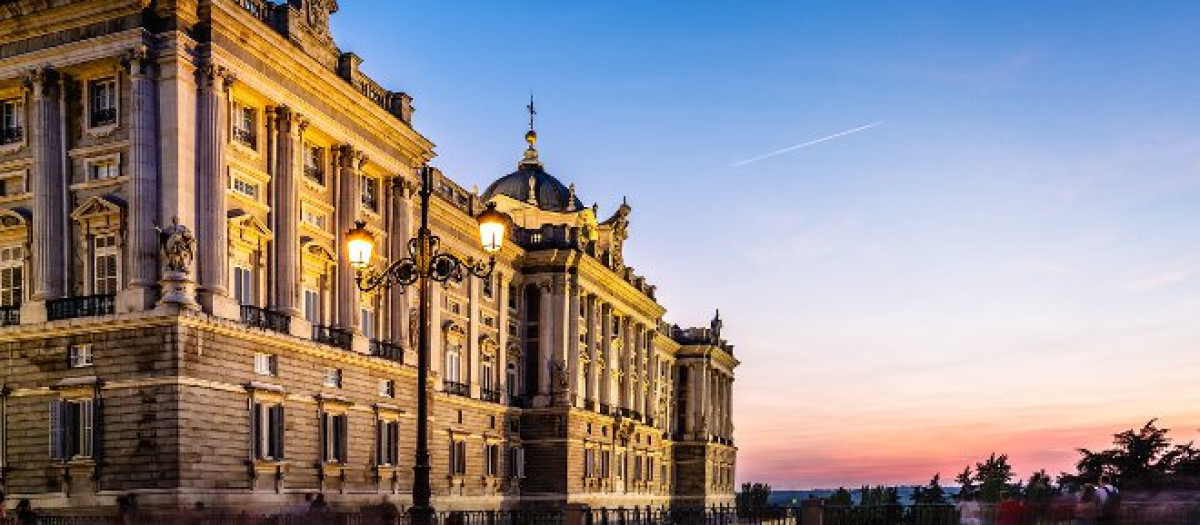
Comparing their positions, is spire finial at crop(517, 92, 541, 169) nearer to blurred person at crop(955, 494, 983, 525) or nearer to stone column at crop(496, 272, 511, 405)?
stone column at crop(496, 272, 511, 405)

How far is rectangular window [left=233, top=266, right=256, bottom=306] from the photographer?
37406 mm

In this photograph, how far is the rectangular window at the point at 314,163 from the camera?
138ft

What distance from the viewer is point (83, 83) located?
117 feet

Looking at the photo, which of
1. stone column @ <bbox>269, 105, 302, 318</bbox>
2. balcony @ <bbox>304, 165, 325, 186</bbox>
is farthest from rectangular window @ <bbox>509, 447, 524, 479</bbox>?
stone column @ <bbox>269, 105, 302, 318</bbox>

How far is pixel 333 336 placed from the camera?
42.2 metres

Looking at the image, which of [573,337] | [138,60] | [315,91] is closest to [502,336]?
[573,337]

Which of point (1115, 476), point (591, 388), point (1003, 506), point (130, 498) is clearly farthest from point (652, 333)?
point (1003, 506)

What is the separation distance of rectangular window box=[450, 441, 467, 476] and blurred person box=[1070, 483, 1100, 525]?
126 ft

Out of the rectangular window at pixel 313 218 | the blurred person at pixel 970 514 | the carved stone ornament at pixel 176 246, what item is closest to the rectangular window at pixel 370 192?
the rectangular window at pixel 313 218

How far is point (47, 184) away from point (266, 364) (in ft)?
→ 26.8

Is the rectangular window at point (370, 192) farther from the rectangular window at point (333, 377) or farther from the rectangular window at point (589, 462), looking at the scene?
the rectangular window at point (589, 462)

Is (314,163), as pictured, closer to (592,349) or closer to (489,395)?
(489,395)

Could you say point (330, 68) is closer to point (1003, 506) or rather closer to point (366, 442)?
point (366, 442)

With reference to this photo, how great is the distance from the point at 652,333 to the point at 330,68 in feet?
181
